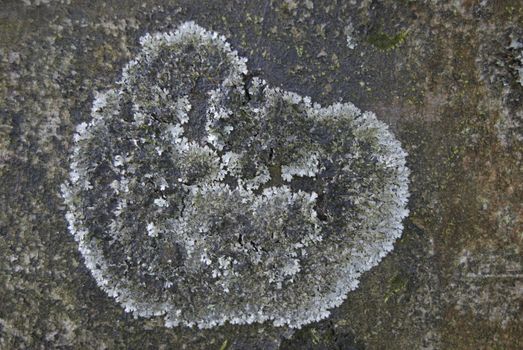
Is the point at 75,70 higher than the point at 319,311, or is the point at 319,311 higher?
the point at 75,70

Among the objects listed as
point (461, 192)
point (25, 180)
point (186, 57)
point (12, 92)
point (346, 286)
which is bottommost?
point (346, 286)

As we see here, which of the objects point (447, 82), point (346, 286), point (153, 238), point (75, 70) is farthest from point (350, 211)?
point (75, 70)

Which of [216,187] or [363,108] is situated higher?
[363,108]

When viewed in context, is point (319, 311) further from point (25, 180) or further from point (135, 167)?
point (25, 180)
